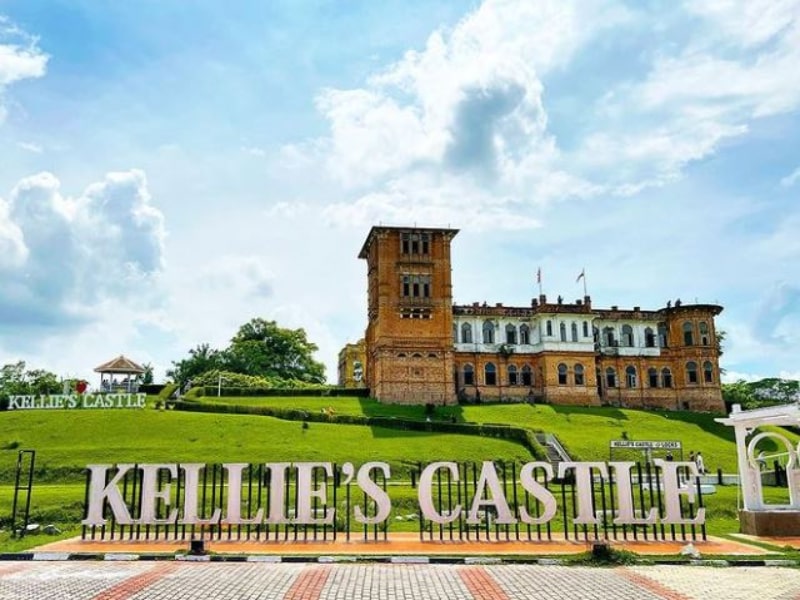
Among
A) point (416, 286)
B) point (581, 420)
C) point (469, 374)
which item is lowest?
point (581, 420)

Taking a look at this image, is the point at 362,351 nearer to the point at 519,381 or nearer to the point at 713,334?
the point at 519,381

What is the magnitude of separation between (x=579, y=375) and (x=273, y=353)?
36889 millimetres

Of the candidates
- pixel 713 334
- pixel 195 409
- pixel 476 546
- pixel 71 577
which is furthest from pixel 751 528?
pixel 713 334

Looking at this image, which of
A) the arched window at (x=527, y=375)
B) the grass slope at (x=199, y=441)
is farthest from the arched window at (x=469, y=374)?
the grass slope at (x=199, y=441)

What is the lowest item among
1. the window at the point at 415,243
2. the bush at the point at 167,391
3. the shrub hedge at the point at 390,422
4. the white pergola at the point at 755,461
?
the white pergola at the point at 755,461

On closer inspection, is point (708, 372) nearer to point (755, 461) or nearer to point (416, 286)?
point (416, 286)

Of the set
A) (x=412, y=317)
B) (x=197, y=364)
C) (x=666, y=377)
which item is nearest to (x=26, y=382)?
(x=197, y=364)

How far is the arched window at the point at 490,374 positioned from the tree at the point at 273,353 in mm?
27552

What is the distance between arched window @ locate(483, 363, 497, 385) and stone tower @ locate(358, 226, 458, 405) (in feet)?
15.1

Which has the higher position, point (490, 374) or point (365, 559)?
point (490, 374)

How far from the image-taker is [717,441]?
4803 cm

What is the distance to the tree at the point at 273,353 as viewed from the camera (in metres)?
79.4

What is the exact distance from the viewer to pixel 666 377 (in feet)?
215

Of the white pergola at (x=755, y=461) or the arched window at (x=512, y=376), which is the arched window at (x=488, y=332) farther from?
the white pergola at (x=755, y=461)
